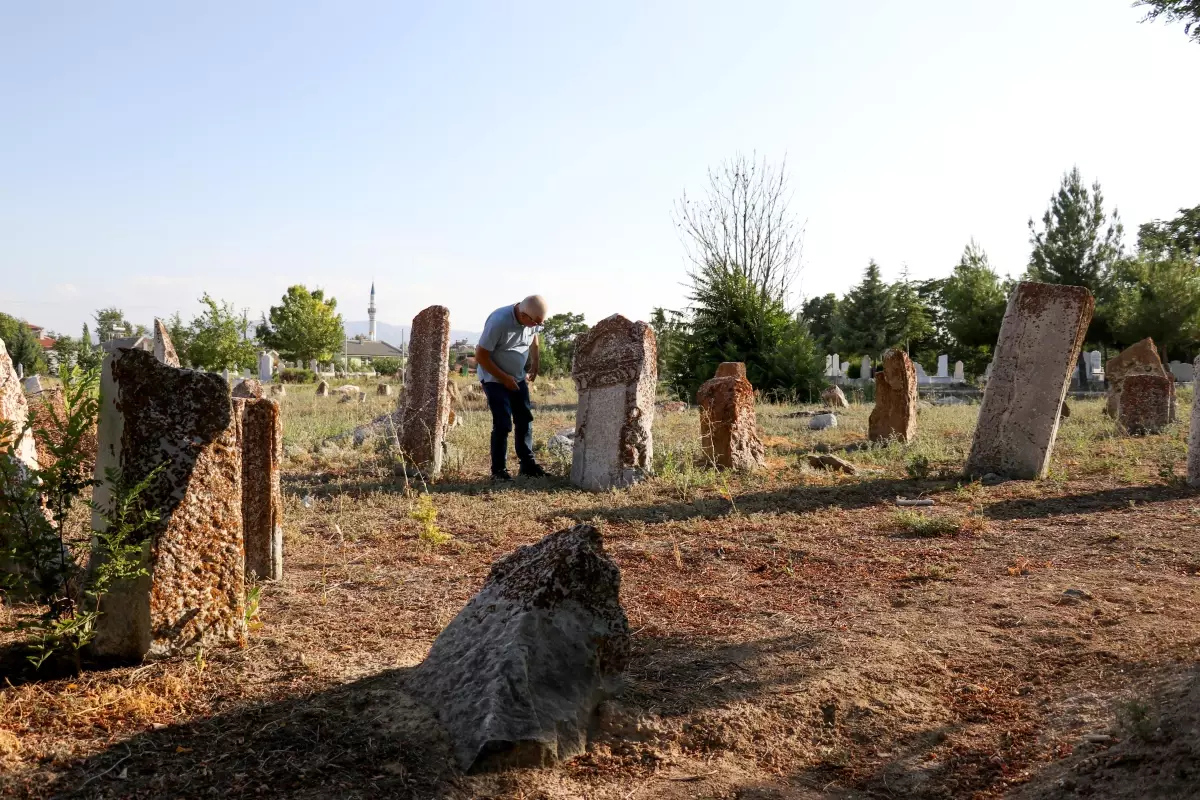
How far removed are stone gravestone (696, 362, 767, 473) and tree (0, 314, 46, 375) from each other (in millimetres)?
36522

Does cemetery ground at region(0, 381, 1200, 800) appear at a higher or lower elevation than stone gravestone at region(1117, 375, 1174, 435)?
lower

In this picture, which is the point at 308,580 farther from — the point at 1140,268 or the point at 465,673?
the point at 1140,268

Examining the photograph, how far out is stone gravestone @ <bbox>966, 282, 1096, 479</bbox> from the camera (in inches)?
308

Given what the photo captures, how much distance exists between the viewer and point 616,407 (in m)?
7.95

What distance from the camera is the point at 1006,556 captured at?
5.37 metres

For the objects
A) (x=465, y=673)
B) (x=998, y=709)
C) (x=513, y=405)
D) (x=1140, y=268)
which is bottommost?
(x=998, y=709)

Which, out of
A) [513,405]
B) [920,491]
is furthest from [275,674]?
[920,491]

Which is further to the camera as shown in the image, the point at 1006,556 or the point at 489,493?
the point at 489,493

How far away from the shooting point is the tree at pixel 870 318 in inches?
1601

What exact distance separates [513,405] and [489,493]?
1092 millimetres

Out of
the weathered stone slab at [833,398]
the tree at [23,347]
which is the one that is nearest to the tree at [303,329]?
the tree at [23,347]

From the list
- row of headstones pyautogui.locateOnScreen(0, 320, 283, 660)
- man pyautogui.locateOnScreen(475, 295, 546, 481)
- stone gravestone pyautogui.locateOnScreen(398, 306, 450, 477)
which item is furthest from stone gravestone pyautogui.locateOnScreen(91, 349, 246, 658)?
stone gravestone pyautogui.locateOnScreen(398, 306, 450, 477)

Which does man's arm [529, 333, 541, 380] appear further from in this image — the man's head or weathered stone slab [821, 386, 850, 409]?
weathered stone slab [821, 386, 850, 409]

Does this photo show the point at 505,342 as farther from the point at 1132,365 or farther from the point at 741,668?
the point at 1132,365
